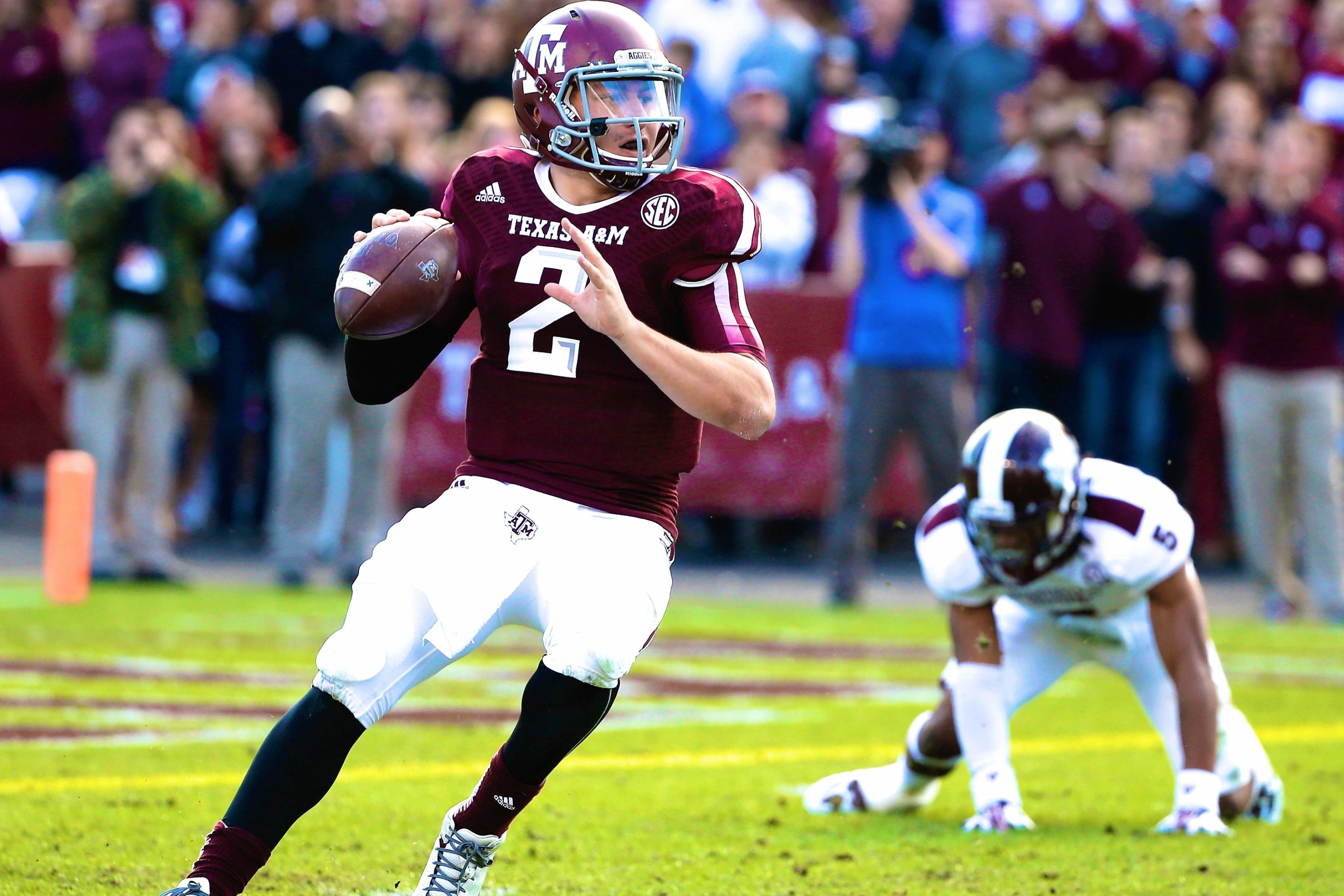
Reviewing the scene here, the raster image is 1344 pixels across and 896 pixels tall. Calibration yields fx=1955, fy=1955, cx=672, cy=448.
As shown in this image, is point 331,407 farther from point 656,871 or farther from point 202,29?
point 656,871

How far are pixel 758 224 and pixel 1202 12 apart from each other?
8.99 metres

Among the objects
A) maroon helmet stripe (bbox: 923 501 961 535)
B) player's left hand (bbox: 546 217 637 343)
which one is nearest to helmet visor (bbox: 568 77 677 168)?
player's left hand (bbox: 546 217 637 343)

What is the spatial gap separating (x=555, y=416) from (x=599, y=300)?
12.2 inches

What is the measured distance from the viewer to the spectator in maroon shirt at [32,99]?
12.1 metres

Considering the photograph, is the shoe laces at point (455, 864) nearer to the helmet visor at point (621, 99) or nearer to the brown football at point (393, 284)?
the brown football at point (393, 284)

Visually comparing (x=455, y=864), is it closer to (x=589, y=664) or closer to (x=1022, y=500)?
(x=589, y=664)

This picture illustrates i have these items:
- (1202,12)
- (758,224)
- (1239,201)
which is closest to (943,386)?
(1239,201)

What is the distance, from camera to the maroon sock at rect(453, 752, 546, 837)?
135 inches

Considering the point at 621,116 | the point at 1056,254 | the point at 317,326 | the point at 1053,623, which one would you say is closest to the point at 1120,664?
the point at 1053,623

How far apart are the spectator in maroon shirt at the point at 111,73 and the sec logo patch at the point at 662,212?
9514 mm

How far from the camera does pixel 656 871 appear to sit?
407cm

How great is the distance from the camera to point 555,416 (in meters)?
3.52

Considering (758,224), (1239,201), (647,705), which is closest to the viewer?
(758,224)

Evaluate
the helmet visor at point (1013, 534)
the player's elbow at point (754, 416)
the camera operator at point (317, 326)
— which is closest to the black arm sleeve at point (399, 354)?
the player's elbow at point (754, 416)
